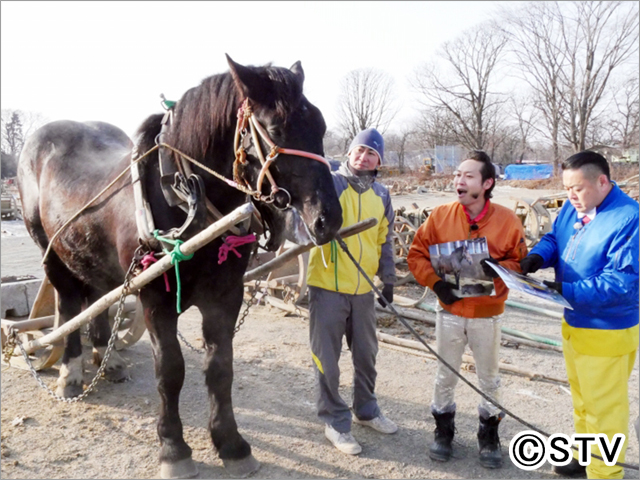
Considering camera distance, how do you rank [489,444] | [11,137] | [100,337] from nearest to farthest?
[489,444], [100,337], [11,137]

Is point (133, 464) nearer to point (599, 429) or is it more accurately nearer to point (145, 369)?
point (145, 369)

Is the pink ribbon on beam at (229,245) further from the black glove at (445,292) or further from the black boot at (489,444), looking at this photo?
the black boot at (489,444)

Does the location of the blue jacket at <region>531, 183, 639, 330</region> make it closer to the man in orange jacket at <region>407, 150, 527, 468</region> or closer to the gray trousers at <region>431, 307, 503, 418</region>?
the man in orange jacket at <region>407, 150, 527, 468</region>

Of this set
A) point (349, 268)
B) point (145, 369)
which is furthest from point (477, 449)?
point (145, 369)

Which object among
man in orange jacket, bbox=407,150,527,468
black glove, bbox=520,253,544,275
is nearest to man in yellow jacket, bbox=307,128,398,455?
man in orange jacket, bbox=407,150,527,468

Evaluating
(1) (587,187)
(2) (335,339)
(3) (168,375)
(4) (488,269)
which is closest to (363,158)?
(4) (488,269)

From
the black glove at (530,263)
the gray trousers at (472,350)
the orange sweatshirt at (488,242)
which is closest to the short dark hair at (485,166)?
→ the orange sweatshirt at (488,242)

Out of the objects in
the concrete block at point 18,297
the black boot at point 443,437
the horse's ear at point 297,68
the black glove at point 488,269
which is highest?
the horse's ear at point 297,68

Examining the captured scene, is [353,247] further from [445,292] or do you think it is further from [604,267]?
[604,267]

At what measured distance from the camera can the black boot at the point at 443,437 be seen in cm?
307

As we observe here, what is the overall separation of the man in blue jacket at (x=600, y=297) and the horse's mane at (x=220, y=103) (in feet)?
5.10

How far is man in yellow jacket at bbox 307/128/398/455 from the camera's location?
3236 millimetres

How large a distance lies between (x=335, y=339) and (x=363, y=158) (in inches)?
46.4

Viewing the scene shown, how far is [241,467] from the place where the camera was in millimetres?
2955
